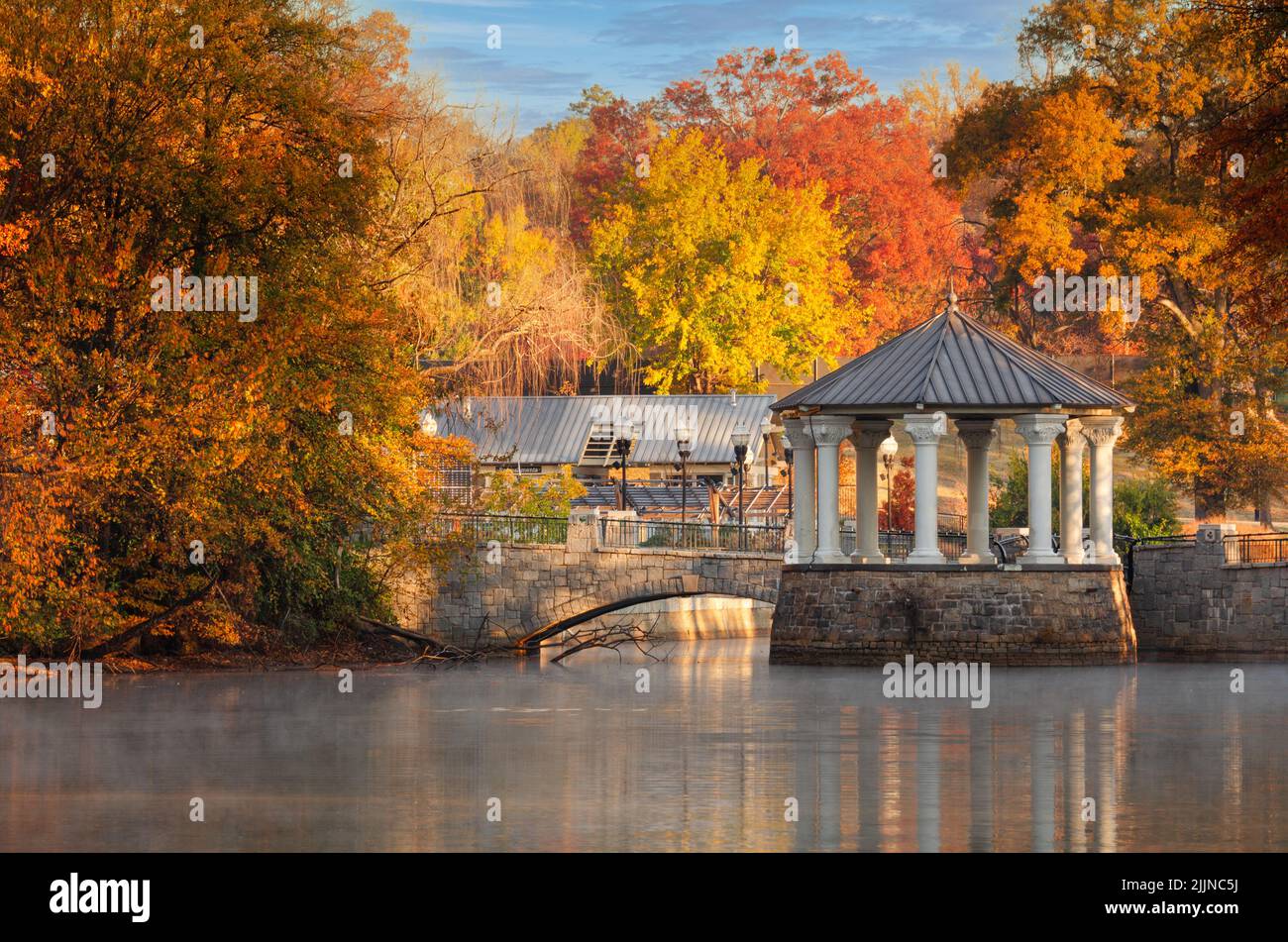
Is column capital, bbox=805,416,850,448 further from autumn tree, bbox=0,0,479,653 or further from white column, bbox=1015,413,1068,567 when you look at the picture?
autumn tree, bbox=0,0,479,653

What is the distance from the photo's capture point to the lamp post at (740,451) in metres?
48.1

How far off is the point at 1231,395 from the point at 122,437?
3115 centimetres

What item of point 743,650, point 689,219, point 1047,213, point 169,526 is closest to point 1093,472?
point 743,650

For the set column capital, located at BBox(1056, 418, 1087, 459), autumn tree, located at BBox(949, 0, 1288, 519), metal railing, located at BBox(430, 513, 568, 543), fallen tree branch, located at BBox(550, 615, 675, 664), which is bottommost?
fallen tree branch, located at BBox(550, 615, 675, 664)

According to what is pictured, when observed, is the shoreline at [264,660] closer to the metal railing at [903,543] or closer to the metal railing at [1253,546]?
the metal railing at [903,543]

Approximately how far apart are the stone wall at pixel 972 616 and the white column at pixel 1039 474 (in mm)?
895

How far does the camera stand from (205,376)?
38.8 m

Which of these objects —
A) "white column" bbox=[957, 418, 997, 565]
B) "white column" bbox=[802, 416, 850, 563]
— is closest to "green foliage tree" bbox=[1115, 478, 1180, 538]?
"white column" bbox=[957, 418, 997, 565]

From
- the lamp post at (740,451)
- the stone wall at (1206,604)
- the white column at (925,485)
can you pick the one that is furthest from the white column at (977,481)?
the lamp post at (740,451)

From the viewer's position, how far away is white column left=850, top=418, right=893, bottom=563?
45.6m

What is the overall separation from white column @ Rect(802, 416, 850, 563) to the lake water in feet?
10.3

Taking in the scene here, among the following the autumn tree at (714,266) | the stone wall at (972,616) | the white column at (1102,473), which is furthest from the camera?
the autumn tree at (714,266)

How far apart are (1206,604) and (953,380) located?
8.53 m

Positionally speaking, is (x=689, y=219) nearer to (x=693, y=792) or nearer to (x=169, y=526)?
(x=169, y=526)
